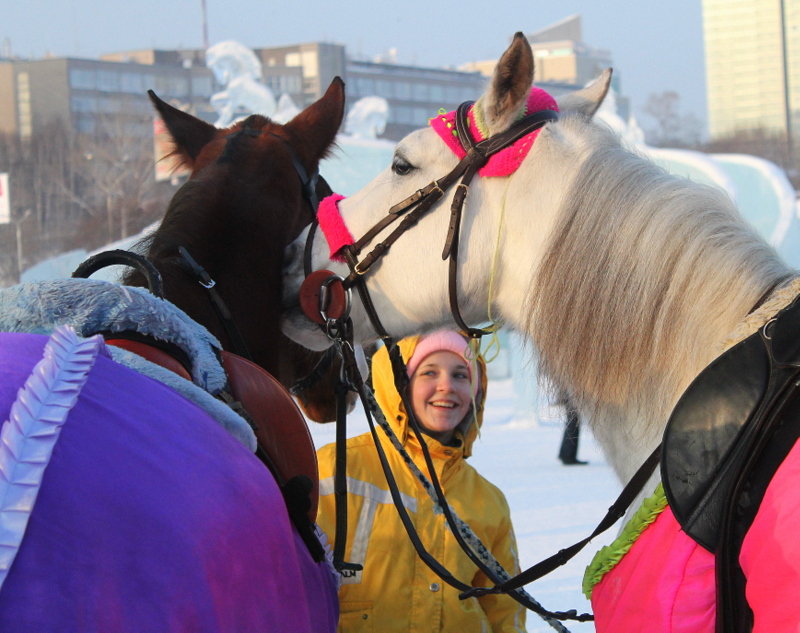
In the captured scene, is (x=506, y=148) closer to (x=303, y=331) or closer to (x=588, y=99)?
(x=588, y=99)

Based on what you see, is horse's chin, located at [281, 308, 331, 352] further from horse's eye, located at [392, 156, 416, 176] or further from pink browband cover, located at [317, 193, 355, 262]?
horse's eye, located at [392, 156, 416, 176]

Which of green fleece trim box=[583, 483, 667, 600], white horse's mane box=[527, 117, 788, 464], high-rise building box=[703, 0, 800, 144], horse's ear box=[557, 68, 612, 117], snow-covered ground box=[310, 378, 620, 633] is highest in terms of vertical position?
high-rise building box=[703, 0, 800, 144]

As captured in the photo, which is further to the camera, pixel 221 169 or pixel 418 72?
pixel 418 72

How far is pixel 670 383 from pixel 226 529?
0.83 meters

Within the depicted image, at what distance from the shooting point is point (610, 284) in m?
1.66

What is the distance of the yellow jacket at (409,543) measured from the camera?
2.37m

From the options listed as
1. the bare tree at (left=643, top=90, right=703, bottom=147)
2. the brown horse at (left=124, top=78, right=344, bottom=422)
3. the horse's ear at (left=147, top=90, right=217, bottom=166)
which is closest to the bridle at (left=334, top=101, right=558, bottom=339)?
the brown horse at (left=124, top=78, right=344, bottom=422)

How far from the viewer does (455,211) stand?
75.8 inches

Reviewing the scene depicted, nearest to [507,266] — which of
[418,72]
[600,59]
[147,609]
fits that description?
[147,609]

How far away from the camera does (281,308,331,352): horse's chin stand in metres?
2.32

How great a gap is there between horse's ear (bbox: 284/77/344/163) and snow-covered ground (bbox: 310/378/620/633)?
1.09 metres

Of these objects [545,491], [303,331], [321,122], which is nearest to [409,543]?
[303,331]

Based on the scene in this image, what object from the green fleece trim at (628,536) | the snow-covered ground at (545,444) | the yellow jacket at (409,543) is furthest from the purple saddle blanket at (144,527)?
the yellow jacket at (409,543)

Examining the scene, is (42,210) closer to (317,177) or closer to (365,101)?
(365,101)
